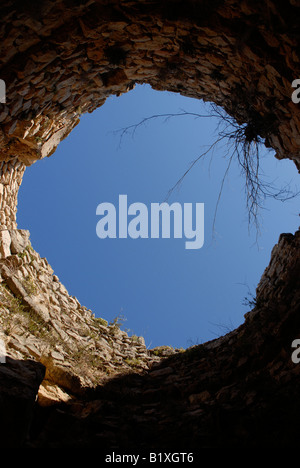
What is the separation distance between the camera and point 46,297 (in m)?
5.25

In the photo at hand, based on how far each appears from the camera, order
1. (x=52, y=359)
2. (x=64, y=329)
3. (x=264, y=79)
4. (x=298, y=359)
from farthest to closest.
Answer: (x=64, y=329), (x=52, y=359), (x=264, y=79), (x=298, y=359)

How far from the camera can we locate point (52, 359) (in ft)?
12.7

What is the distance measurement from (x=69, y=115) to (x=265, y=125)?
9.96 feet

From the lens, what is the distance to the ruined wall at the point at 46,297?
2.75 meters

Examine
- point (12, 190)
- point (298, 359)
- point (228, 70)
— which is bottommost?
point (298, 359)

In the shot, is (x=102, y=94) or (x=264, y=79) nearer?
(x=264, y=79)

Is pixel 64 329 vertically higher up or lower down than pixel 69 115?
lower down

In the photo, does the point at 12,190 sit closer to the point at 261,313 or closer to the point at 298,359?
the point at 261,313

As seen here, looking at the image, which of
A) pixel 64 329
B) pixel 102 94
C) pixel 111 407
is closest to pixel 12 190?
pixel 102 94

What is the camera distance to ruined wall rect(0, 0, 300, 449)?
275cm

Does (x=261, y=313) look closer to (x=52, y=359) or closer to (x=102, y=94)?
(x=52, y=359)

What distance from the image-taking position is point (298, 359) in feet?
10.1
